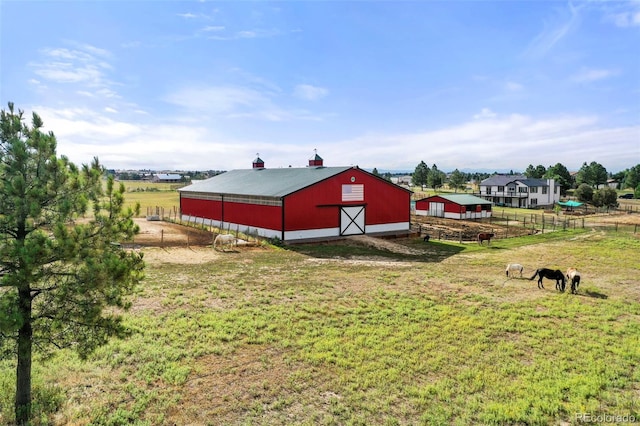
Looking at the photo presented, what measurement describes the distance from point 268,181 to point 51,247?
31.0 metres

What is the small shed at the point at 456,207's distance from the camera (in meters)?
56.6

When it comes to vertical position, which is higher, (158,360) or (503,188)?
(503,188)

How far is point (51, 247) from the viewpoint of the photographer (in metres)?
6.60

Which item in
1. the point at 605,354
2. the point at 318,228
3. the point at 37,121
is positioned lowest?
the point at 605,354

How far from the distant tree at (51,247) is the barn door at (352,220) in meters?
25.0

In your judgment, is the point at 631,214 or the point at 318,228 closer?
the point at 318,228

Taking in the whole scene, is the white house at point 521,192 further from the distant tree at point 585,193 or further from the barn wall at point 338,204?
the barn wall at point 338,204

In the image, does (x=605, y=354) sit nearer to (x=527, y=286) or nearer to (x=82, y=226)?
(x=527, y=286)

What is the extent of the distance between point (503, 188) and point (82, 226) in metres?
84.1

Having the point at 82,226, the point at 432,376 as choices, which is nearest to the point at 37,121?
the point at 82,226

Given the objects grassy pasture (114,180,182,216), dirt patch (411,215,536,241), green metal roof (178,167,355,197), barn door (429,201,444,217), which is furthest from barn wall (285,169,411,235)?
barn door (429,201,444,217)

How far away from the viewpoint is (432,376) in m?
9.55

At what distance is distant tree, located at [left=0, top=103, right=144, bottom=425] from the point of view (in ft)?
21.4

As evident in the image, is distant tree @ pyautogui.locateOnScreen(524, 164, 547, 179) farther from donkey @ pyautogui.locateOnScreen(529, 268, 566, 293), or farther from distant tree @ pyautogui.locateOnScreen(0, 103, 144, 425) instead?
distant tree @ pyautogui.locateOnScreen(0, 103, 144, 425)
